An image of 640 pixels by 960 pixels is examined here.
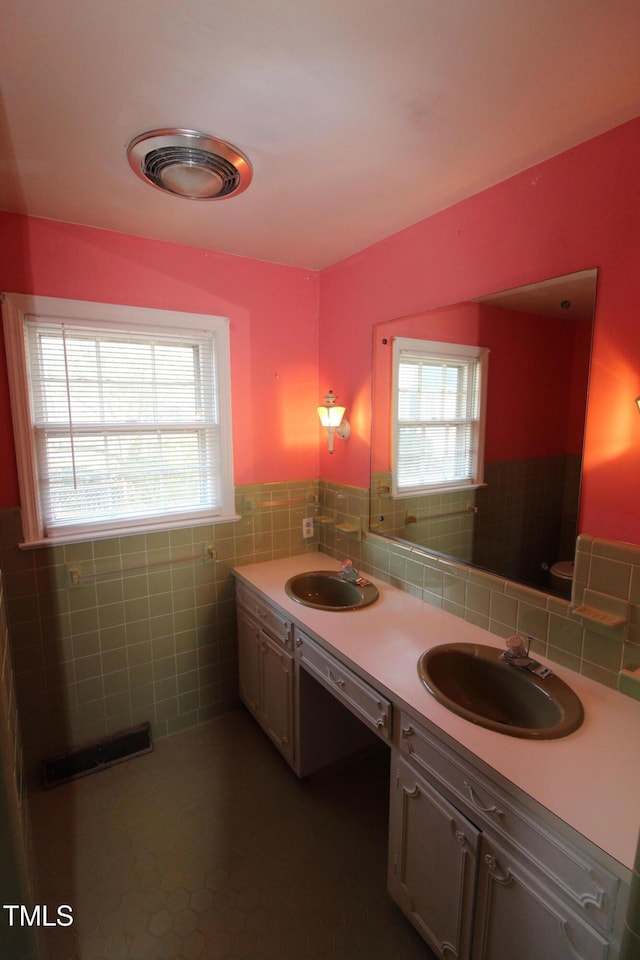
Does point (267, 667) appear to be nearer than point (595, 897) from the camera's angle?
No

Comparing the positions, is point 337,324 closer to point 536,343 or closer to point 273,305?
point 273,305

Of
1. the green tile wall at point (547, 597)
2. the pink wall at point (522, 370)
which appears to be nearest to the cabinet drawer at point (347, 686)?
the green tile wall at point (547, 597)

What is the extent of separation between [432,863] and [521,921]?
0.31 m

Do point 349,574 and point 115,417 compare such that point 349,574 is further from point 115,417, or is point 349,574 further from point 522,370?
point 115,417

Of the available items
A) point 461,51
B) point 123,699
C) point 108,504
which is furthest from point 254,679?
point 461,51

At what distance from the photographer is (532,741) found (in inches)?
45.9

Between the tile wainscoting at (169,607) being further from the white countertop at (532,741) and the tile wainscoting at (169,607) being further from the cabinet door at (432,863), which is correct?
the cabinet door at (432,863)

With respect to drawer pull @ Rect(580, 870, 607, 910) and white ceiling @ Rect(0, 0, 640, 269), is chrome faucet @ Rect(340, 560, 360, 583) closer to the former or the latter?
drawer pull @ Rect(580, 870, 607, 910)

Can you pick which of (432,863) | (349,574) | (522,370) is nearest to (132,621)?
(349,574)

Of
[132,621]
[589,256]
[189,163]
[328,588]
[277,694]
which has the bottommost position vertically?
[277,694]

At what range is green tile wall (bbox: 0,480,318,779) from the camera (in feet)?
6.77

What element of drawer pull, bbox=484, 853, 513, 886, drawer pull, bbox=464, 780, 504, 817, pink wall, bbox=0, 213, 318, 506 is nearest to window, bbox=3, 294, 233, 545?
pink wall, bbox=0, 213, 318, 506

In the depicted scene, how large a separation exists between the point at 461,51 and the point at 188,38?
2.06 ft

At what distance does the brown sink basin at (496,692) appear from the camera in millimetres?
1246
